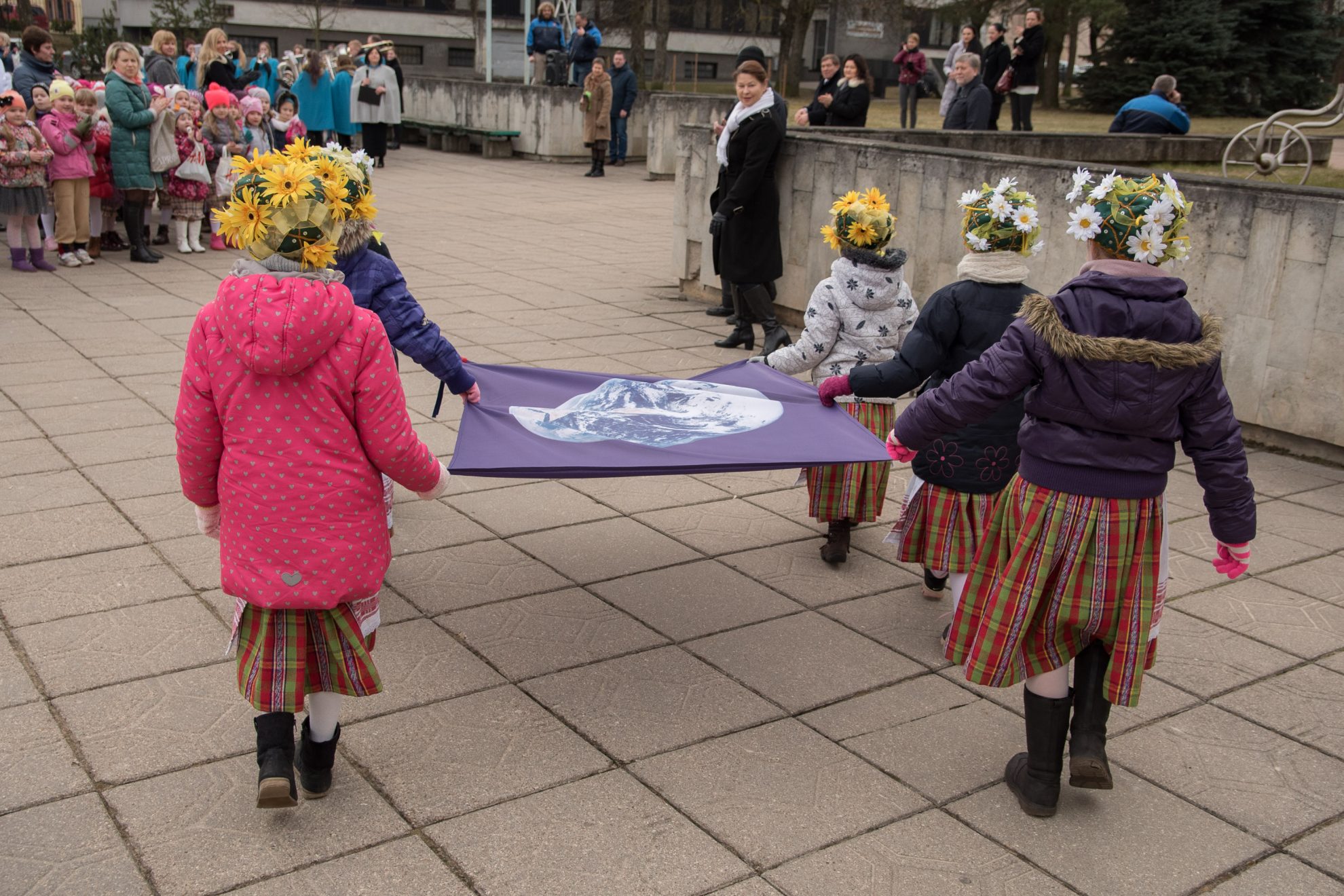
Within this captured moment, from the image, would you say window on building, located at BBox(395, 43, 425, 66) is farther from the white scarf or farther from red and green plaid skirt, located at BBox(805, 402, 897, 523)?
red and green plaid skirt, located at BBox(805, 402, 897, 523)

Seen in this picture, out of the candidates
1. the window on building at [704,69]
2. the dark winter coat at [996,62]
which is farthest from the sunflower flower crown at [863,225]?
the window on building at [704,69]

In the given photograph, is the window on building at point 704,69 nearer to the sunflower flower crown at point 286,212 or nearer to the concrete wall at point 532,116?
the concrete wall at point 532,116

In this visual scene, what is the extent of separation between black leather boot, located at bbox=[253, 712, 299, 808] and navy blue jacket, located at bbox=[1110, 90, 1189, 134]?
595 inches

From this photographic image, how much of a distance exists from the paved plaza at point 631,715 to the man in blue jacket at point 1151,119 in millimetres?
10547

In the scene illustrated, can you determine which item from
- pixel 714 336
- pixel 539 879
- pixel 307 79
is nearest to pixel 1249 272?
pixel 714 336

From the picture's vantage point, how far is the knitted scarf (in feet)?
14.6

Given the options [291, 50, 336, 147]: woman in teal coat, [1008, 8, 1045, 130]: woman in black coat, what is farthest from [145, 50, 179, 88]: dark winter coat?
[1008, 8, 1045, 130]: woman in black coat

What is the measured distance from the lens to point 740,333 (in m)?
9.77

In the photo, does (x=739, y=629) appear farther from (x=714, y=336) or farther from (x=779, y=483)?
(x=714, y=336)

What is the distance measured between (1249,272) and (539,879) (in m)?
5.88

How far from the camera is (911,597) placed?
526 cm

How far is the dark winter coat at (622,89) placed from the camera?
22.6 m

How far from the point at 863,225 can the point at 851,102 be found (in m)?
10.2

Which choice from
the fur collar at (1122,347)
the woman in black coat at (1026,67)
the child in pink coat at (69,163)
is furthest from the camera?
the woman in black coat at (1026,67)
